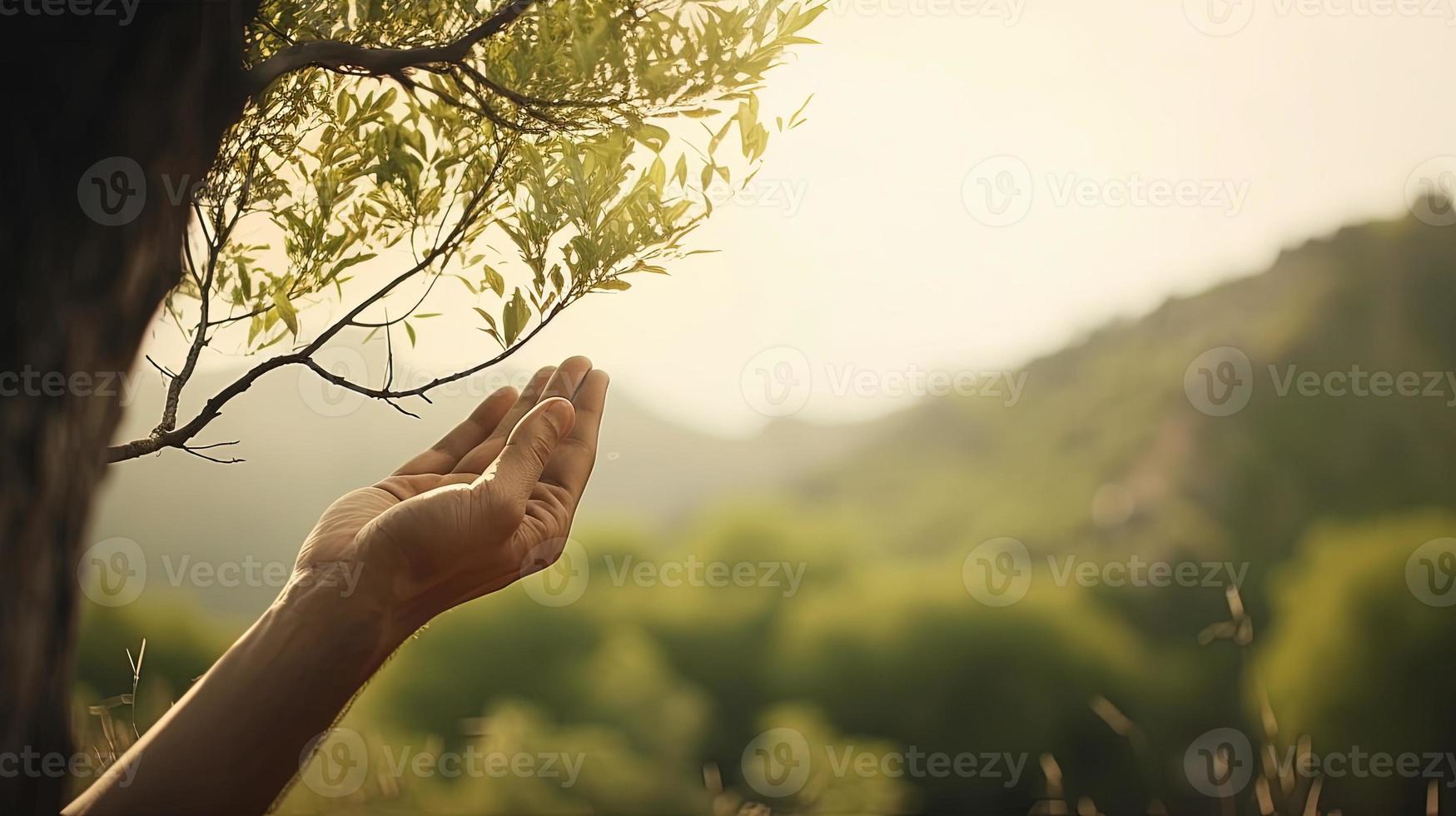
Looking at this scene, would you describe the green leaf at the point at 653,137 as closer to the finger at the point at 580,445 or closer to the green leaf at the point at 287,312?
the finger at the point at 580,445

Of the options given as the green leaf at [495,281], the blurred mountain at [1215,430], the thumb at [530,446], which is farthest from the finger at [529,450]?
the blurred mountain at [1215,430]

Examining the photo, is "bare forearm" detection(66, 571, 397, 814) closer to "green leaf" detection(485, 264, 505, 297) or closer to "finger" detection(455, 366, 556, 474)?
"finger" detection(455, 366, 556, 474)

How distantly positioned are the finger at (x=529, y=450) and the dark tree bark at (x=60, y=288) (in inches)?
16.6

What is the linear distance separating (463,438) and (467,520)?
23.9 inches

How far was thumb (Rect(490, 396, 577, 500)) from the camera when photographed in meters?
1.11

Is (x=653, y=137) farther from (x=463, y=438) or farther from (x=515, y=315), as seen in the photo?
(x=463, y=438)

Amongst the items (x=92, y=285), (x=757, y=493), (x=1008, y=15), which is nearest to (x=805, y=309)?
(x=757, y=493)

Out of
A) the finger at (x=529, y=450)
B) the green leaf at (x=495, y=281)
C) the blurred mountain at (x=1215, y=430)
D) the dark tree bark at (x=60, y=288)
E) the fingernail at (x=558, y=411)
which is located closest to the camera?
the dark tree bark at (x=60, y=288)

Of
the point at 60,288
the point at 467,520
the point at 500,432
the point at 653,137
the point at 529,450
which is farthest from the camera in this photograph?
the point at 500,432

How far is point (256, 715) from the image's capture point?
90cm

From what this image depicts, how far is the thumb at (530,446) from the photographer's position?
1.11 m

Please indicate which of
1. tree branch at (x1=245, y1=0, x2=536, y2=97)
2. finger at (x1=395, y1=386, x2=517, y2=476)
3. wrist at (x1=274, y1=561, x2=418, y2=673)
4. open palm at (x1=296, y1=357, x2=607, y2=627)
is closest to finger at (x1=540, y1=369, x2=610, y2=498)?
open palm at (x1=296, y1=357, x2=607, y2=627)

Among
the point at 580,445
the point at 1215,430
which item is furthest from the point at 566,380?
the point at 1215,430

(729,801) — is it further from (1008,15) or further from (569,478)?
(1008,15)
